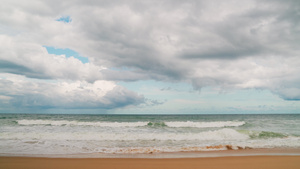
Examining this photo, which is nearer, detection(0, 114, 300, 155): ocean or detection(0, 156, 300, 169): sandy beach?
detection(0, 156, 300, 169): sandy beach

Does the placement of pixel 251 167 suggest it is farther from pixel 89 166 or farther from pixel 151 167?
pixel 89 166

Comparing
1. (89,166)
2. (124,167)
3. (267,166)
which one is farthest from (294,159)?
(89,166)

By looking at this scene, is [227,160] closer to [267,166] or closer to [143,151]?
[267,166]

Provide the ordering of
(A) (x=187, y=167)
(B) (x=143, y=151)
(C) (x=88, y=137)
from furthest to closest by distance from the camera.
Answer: (C) (x=88, y=137) → (B) (x=143, y=151) → (A) (x=187, y=167)

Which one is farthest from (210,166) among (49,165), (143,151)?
(49,165)

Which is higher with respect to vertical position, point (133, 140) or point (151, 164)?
point (151, 164)

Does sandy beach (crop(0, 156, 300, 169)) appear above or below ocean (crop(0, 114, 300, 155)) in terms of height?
above

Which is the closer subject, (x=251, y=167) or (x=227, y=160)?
(x=251, y=167)

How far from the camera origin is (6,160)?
810cm

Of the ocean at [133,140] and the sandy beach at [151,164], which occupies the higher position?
the sandy beach at [151,164]

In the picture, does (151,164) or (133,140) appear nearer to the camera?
(151,164)

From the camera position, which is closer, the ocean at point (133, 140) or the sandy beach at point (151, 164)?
the sandy beach at point (151, 164)

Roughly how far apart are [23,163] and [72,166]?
2.30 metres

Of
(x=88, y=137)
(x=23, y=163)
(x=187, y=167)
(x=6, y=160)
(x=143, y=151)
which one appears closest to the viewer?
(x=187, y=167)
